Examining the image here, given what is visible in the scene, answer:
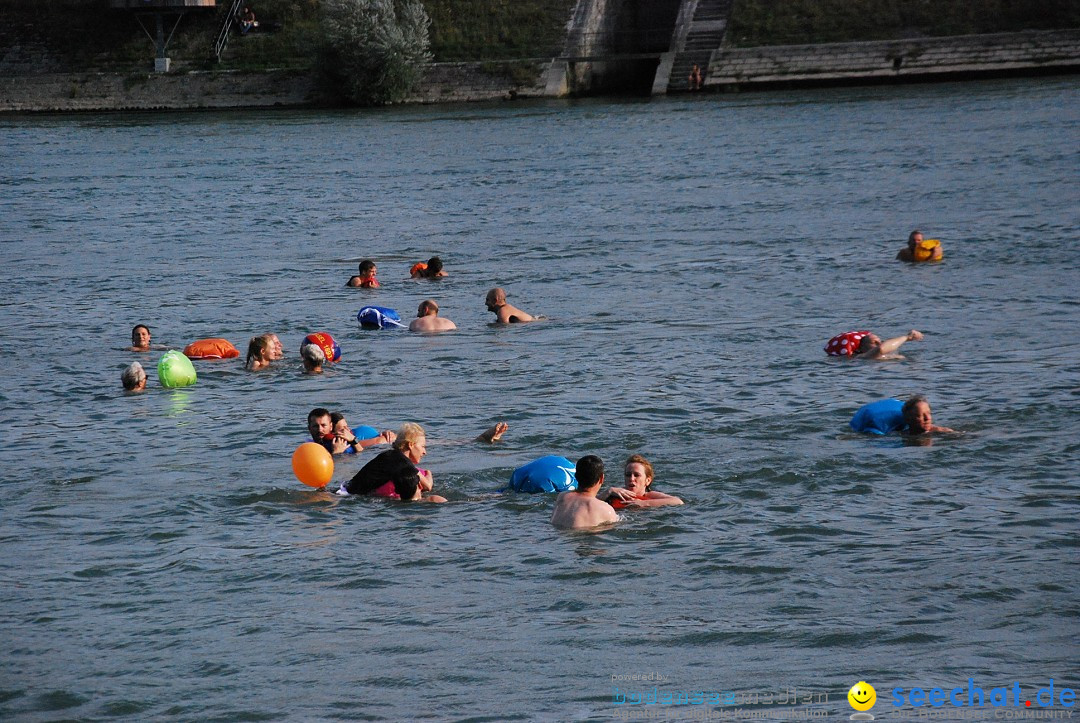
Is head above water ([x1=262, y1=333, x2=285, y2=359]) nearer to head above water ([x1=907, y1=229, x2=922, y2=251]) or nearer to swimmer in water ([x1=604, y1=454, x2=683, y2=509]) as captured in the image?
swimmer in water ([x1=604, y1=454, x2=683, y2=509])

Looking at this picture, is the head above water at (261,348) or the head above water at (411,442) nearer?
the head above water at (411,442)

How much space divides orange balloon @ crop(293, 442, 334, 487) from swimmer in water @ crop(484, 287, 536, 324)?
25.9 feet

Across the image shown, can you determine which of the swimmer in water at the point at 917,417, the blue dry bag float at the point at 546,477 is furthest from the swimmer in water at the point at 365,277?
the swimmer in water at the point at 917,417

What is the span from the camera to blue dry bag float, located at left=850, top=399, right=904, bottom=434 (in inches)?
540

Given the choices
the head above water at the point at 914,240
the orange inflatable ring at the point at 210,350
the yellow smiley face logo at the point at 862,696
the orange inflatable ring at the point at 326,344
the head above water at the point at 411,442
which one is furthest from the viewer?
the head above water at the point at 914,240

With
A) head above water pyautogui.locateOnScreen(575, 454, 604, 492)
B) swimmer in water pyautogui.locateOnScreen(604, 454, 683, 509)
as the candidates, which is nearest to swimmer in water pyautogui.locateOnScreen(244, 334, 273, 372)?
swimmer in water pyautogui.locateOnScreen(604, 454, 683, 509)

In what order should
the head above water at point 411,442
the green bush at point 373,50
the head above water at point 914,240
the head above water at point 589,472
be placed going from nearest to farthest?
the head above water at point 589,472, the head above water at point 411,442, the head above water at point 914,240, the green bush at point 373,50

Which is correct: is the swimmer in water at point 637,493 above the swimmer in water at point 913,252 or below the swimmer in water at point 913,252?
below

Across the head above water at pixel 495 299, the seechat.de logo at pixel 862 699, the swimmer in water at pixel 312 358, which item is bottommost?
the seechat.de logo at pixel 862 699

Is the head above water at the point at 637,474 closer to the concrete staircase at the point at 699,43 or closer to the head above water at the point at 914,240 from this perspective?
the head above water at the point at 914,240

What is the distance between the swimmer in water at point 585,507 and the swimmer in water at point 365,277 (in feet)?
41.3

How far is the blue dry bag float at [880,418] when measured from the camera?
540 inches

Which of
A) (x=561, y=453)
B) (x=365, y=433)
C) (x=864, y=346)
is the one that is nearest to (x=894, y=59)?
(x=864, y=346)

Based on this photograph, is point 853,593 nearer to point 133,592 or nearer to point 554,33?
point 133,592
